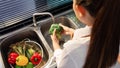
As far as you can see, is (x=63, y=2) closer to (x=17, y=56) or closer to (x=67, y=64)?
(x=17, y=56)

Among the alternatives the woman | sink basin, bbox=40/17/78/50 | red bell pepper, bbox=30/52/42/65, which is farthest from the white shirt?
sink basin, bbox=40/17/78/50

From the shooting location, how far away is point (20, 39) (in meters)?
1.28

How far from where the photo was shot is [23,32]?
4.17 feet

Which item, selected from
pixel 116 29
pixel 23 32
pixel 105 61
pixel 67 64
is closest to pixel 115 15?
pixel 116 29

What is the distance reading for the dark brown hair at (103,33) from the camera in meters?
0.60

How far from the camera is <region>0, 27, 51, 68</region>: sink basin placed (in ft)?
3.87

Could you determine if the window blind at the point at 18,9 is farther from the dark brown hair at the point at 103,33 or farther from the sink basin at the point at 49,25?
the dark brown hair at the point at 103,33

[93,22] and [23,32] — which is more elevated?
[93,22]

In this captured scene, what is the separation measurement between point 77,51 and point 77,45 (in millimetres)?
27

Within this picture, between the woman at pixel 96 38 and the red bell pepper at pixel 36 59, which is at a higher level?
the woman at pixel 96 38

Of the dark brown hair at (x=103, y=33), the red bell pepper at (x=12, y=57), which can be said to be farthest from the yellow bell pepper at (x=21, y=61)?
the dark brown hair at (x=103, y=33)

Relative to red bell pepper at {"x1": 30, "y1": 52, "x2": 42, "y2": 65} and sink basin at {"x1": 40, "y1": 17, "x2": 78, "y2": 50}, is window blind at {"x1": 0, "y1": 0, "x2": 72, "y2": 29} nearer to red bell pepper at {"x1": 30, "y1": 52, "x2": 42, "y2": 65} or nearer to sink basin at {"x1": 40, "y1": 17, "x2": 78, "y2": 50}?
sink basin at {"x1": 40, "y1": 17, "x2": 78, "y2": 50}

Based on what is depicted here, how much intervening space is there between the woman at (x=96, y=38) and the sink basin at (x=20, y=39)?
0.32 metres

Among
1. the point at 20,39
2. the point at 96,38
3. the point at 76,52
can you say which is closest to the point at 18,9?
the point at 20,39
